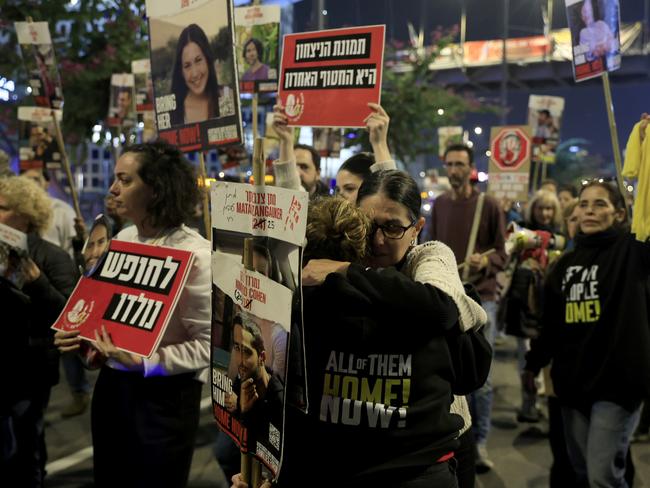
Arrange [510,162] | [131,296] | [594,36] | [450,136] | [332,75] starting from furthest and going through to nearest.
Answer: [450,136], [510,162], [594,36], [332,75], [131,296]

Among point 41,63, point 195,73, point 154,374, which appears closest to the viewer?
point 154,374

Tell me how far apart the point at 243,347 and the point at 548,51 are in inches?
712

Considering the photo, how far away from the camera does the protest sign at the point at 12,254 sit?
127 inches

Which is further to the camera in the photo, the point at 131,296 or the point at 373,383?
the point at 131,296

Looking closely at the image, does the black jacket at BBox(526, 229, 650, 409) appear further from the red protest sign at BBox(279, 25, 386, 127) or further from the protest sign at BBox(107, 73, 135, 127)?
the protest sign at BBox(107, 73, 135, 127)

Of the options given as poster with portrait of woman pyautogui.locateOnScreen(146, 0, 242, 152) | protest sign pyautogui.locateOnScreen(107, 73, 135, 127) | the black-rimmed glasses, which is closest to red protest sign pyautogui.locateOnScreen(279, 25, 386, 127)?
poster with portrait of woman pyautogui.locateOnScreen(146, 0, 242, 152)

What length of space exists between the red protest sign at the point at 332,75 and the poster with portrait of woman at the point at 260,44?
1.06 metres

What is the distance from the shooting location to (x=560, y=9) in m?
17.3

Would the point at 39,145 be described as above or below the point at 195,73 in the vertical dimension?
below

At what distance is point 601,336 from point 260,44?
2.90 m

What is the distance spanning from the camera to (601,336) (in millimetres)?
3512

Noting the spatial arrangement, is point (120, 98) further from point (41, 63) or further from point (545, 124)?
point (545, 124)

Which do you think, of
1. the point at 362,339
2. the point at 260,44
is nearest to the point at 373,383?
the point at 362,339

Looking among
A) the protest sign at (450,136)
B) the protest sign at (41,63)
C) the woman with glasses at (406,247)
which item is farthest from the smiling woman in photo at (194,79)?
the protest sign at (450,136)
